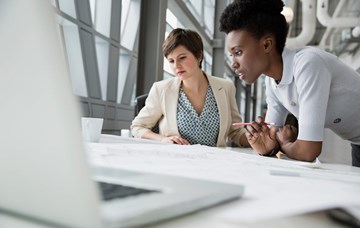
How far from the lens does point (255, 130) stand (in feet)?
4.82

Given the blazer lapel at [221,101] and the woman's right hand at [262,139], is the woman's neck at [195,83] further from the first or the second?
the woman's right hand at [262,139]

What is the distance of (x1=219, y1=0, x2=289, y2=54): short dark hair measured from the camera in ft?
4.71

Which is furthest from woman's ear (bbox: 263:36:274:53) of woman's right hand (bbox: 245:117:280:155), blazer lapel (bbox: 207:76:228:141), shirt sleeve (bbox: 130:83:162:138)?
shirt sleeve (bbox: 130:83:162:138)

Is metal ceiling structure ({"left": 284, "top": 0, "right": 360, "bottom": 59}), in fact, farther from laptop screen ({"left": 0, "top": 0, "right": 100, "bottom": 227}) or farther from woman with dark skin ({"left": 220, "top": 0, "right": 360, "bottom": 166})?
laptop screen ({"left": 0, "top": 0, "right": 100, "bottom": 227})

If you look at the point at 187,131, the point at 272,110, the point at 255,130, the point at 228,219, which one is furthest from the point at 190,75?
the point at 228,219

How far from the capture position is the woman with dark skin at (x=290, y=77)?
1272mm

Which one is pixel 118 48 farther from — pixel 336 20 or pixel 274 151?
pixel 336 20

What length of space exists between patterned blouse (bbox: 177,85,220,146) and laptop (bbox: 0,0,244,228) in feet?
5.47

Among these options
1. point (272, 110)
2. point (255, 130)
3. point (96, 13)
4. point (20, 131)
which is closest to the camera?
point (20, 131)

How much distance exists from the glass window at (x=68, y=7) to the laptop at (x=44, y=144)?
1.83 meters

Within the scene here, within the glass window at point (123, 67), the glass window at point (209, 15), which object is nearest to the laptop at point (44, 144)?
the glass window at point (123, 67)

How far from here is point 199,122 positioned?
201 centimetres

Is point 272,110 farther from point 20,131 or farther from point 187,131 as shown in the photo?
point 20,131

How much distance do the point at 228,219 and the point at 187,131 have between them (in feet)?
5.51
